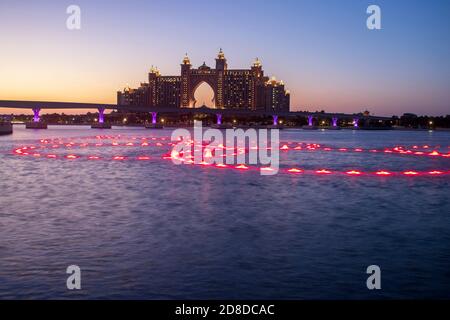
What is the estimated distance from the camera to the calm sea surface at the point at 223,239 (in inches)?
437

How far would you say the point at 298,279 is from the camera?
11.6 m

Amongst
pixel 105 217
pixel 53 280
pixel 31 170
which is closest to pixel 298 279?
pixel 53 280

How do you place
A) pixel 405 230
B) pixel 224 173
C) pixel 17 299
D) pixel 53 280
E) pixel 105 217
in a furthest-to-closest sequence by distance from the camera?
pixel 224 173, pixel 105 217, pixel 405 230, pixel 53 280, pixel 17 299

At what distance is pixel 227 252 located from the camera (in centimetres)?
1390

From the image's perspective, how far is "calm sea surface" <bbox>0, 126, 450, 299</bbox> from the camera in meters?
11.1

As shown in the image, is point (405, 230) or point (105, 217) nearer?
point (405, 230)

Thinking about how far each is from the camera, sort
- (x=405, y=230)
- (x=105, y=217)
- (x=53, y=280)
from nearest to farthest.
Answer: (x=53, y=280), (x=405, y=230), (x=105, y=217)

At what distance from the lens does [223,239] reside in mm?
15508

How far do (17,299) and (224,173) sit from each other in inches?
1029
